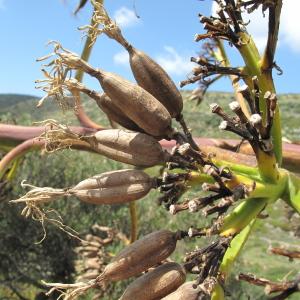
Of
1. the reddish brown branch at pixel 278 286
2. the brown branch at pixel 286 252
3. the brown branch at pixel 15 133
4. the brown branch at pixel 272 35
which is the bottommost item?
the reddish brown branch at pixel 278 286

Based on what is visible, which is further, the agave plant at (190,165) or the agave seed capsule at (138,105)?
the agave seed capsule at (138,105)

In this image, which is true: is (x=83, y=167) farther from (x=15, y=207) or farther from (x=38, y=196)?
(x=38, y=196)

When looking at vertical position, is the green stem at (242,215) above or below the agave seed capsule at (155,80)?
below

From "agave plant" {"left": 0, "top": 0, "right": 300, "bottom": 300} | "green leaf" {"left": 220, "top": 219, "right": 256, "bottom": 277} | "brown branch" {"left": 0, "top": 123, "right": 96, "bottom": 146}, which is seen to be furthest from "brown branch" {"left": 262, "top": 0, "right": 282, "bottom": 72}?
"brown branch" {"left": 0, "top": 123, "right": 96, "bottom": 146}

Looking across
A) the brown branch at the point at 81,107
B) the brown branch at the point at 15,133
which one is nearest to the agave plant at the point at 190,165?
the brown branch at the point at 81,107

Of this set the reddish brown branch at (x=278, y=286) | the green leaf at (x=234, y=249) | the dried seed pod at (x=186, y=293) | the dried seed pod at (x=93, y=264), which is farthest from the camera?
the dried seed pod at (x=93, y=264)

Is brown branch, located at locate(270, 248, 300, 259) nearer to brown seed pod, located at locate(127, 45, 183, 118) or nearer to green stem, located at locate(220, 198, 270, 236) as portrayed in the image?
green stem, located at locate(220, 198, 270, 236)

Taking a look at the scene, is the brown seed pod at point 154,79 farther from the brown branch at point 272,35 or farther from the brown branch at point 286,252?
the brown branch at point 286,252

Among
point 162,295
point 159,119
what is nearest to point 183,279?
point 162,295
